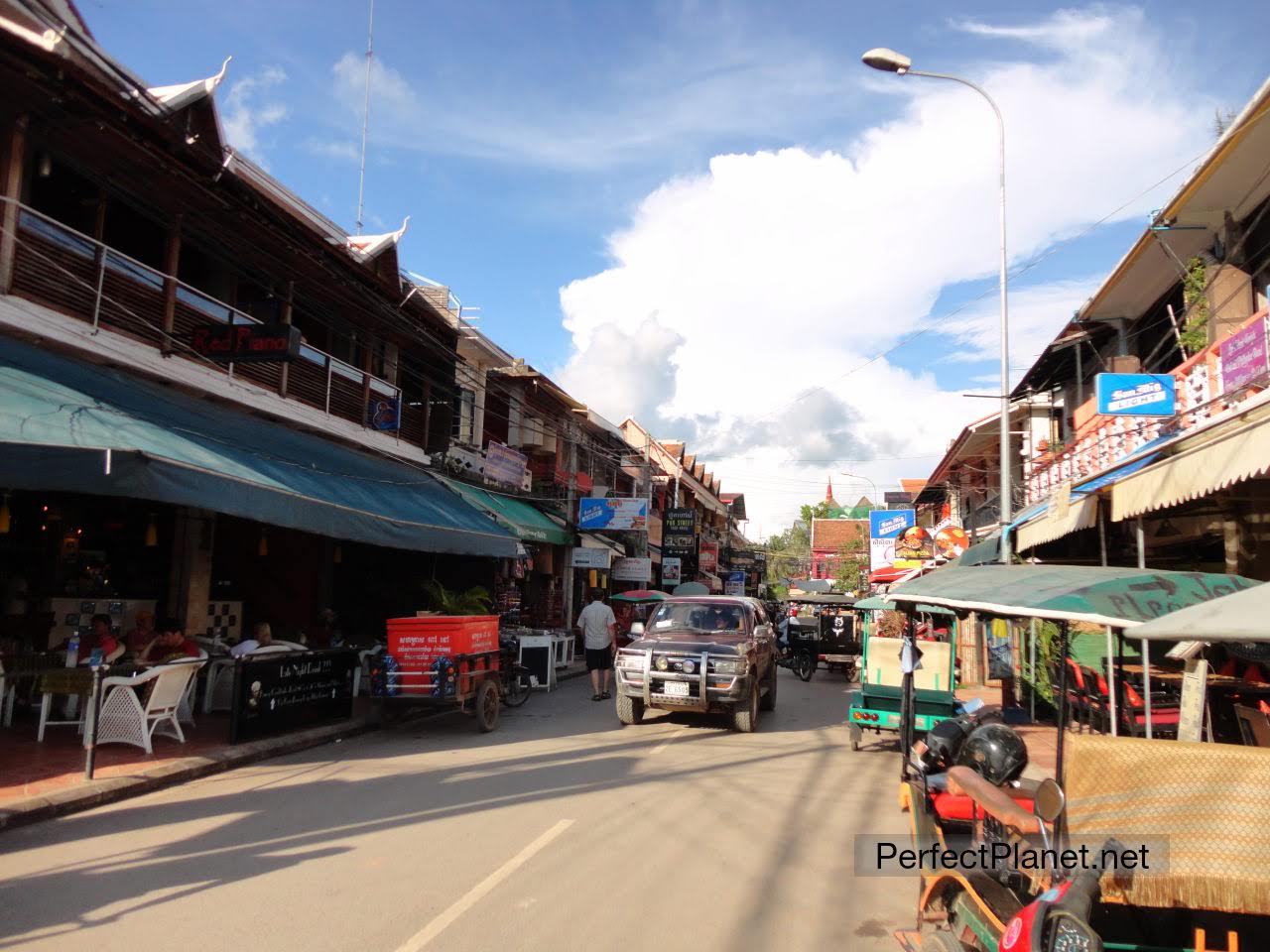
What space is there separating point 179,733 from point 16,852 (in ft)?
11.6

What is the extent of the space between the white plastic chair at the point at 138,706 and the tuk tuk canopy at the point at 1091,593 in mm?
7895

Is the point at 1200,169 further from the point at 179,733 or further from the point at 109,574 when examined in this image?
the point at 109,574

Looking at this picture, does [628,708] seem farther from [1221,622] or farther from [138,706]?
[1221,622]

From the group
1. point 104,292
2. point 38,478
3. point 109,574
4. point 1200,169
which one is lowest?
point 109,574

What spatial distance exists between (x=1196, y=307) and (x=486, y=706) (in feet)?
39.3

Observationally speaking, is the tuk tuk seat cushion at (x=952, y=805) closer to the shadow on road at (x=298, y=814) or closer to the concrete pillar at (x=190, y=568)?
the shadow on road at (x=298, y=814)

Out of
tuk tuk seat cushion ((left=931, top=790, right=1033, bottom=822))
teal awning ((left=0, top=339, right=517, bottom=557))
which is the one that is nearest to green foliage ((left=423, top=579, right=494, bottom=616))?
teal awning ((left=0, top=339, right=517, bottom=557))

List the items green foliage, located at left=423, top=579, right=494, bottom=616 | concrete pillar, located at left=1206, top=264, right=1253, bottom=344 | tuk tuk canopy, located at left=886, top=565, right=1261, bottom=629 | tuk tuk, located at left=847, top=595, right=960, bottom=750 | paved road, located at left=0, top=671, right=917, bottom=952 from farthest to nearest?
green foliage, located at left=423, top=579, right=494, bottom=616 < concrete pillar, located at left=1206, top=264, right=1253, bottom=344 < tuk tuk, located at left=847, top=595, right=960, bottom=750 < paved road, located at left=0, top=671, right=917, bottom=952 < tuk tuk canopy, located at left=886, top=565, right=1261, bottom=629

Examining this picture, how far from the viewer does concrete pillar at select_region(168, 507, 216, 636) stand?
13312 mm

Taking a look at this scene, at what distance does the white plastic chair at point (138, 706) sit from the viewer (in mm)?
8797

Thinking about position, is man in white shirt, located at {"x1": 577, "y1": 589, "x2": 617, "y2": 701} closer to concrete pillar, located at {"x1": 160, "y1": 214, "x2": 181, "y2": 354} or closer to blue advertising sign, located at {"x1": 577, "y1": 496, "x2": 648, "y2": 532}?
concrete pillar, located at {"x1": 160, "y1": 214, "x2": 181, "y2": 354}

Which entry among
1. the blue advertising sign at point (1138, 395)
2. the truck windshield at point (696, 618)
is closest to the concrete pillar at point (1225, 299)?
the blue advertising sign at point (1138, 395)

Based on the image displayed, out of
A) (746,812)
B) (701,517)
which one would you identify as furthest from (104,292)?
(701,517)

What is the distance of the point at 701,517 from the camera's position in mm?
56406
